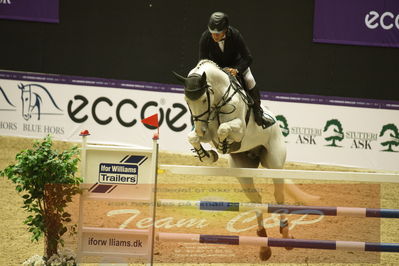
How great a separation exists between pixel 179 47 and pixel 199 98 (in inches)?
247

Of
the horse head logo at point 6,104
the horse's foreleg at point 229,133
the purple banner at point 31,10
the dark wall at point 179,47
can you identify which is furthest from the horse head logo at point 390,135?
the horse head logo at point 6,104

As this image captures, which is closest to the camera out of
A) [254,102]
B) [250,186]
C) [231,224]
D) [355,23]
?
[254,102]

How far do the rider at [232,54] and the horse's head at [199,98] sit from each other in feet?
1.98

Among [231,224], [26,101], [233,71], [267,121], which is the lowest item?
[231,224]

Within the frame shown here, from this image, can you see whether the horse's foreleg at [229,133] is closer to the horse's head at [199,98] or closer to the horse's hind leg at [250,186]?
the horse's head at [199,98]

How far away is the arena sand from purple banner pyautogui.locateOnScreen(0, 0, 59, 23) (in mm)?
2431

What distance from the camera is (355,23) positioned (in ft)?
34.7

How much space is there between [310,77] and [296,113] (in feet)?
2.39

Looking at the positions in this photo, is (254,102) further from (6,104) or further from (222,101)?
(6,104)

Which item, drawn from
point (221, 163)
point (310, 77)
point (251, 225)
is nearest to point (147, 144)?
point (221, 163)

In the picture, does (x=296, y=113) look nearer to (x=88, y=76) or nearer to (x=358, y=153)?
(x=358, y=153)

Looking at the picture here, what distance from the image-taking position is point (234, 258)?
622 centimetres

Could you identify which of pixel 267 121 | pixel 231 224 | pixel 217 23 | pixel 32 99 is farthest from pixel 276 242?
pixel 32 99

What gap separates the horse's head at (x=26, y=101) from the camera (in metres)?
11.1
